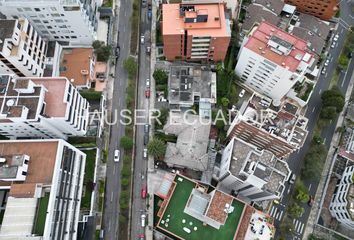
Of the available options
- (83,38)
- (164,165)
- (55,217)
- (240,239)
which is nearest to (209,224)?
(240,239)

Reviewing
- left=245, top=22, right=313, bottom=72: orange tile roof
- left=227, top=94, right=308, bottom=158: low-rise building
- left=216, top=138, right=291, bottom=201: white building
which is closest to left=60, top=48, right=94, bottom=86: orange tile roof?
left=227, top=94, right=308, bottom=158: low-rise building

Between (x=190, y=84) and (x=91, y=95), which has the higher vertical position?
(x=190, y=84)

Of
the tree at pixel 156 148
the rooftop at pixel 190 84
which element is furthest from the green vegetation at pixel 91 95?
the tree at pixel 156 148

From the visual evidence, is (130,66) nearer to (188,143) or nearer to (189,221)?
(188,143)

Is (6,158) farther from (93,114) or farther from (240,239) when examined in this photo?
(240,239)

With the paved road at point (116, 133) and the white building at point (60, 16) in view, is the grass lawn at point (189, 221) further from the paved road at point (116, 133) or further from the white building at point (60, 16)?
the white building at point (60, 16)

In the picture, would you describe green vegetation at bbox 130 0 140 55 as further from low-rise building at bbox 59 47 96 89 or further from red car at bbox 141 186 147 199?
red car at bbox 141 186 147 199

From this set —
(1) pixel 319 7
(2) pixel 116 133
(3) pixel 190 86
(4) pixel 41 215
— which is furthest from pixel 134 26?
(4) pixel 41 215
